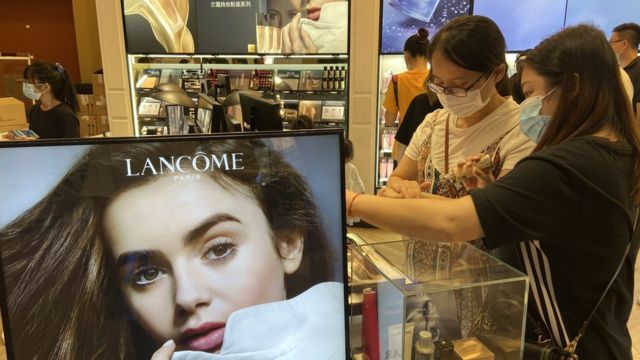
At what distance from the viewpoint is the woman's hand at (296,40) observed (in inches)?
176

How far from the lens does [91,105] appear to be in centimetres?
527

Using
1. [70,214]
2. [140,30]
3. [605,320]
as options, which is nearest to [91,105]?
[140,30]

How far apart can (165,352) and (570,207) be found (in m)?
0.81

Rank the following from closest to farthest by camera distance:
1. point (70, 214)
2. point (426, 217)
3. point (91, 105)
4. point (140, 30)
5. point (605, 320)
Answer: point (70, 214) → point (426, 217) → point (605, 320) → point (140, 30) → point (91, 105)

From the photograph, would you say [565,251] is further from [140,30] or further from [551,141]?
[140,30]

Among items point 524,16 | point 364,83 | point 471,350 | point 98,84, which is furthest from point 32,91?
point 524,16

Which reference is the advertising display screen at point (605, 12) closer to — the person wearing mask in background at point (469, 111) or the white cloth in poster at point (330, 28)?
the white cloth in poster at point (330, 28)

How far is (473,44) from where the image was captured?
4.25 ft

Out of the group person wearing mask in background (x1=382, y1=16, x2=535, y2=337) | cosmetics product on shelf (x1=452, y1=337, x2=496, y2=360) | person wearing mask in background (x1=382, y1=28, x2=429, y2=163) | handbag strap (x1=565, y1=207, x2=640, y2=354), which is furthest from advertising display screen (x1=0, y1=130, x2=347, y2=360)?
person wearing mask in background (x1=382, y1=28, x2=429, y2=163)

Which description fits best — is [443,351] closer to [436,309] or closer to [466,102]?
[436,309]

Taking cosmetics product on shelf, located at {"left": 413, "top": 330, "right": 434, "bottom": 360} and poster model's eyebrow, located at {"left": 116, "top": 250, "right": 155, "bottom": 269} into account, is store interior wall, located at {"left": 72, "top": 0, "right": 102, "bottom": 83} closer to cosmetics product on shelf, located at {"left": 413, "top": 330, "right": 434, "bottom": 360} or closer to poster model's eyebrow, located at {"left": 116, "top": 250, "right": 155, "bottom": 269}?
poster model's eyebrow, located at {"left": 116, "top": 250, "right": 155, "bottom": 269}

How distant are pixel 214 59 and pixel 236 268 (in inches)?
168

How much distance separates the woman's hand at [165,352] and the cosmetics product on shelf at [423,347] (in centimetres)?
46

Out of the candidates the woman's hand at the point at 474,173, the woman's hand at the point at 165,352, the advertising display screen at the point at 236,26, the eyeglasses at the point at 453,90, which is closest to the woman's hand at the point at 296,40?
the advertising display screen at the point at 236,26
